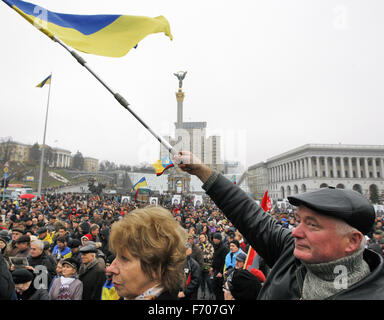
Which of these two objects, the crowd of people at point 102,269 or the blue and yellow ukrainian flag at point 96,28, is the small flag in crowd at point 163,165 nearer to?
the crowd of people at point 102,269

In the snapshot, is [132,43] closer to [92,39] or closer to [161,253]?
[92,39]

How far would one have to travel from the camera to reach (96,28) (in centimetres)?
341

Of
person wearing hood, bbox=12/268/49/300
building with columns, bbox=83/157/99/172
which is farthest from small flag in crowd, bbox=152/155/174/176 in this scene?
building with columns, bbox=83/157/99/172

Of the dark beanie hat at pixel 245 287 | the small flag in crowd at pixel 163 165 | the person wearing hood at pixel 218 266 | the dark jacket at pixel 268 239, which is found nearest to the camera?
the dark jacket at pixel 268 239

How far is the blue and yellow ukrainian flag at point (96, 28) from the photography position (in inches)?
125

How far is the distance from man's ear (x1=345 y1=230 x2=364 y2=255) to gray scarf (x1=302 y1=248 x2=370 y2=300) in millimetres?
23

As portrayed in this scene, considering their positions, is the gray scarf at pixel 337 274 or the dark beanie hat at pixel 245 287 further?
the dark beanie hat at pixel 245 287

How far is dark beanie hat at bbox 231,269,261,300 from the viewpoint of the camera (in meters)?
1.86

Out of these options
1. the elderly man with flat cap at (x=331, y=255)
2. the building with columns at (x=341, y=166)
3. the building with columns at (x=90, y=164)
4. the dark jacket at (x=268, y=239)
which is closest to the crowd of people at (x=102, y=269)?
the dark jacket at (x=268, y=239)

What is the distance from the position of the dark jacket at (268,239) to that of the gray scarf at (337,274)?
0.11 meters

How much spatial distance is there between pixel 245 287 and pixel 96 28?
372cm

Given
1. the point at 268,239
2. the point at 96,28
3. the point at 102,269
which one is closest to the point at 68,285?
the point at 102,269

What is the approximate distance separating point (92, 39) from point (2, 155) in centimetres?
6861
